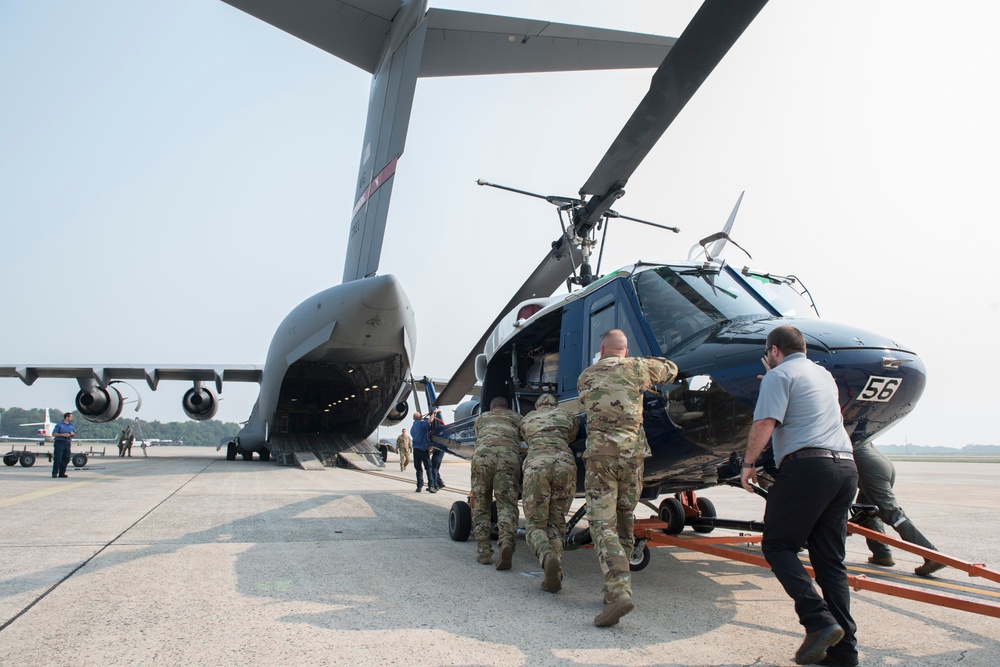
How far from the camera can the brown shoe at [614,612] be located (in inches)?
120

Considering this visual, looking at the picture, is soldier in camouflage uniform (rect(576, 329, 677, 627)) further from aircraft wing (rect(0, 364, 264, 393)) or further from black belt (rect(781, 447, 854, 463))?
aircraft wing (rect(0, 364, 264, 393))

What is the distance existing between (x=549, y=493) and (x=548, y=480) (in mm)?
92

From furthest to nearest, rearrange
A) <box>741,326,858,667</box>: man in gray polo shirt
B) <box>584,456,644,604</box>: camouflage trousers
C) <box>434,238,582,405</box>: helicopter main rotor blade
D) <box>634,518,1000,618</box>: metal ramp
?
<box>434,238,582,405</box>: helicopter main rotor blade, <box>584,456,644,604</box>: camouflage trousers, <box>634,518,1000,618</box>: metal ramp, <box>741,326,858,667</box>: man in gray polo shirt

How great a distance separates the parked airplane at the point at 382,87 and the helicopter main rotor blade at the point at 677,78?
20.2 feet

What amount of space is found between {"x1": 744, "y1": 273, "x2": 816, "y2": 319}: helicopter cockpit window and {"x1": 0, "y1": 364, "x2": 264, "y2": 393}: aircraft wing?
20743 millimetres

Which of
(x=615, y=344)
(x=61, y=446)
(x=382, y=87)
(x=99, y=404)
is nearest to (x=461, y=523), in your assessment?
(x=615, y=344)

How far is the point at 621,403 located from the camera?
11.7 feet

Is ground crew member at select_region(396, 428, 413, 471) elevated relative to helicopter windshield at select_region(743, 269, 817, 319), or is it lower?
lower

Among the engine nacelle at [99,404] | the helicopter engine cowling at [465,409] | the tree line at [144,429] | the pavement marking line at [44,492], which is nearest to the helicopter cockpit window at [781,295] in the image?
the helicopter engine cowling at [465,409]

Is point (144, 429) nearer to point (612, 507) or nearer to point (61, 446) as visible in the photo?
point (61, 446)

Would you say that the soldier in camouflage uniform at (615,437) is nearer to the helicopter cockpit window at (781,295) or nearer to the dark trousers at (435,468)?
the helicopter cockpit window at (781,295)

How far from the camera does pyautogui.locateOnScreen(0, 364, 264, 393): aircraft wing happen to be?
2242cm

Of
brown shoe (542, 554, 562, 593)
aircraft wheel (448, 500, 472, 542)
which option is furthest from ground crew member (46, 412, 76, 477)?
brown shoe (542, 554, 562, 593)

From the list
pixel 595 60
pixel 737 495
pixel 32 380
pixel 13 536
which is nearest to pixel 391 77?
pixel 595 60
